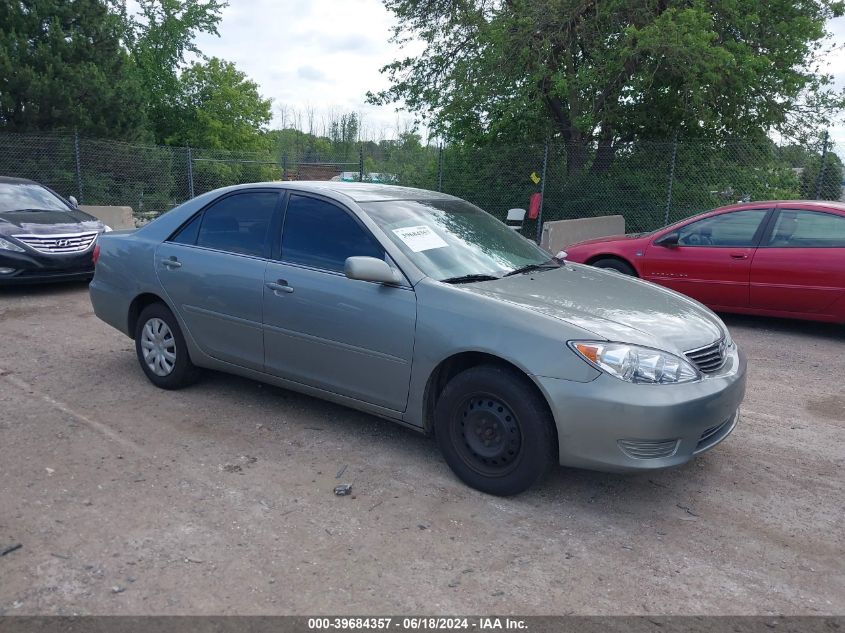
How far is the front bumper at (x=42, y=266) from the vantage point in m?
8.79

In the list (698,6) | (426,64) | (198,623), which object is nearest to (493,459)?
(198,623)

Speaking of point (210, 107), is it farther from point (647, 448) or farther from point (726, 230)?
point (647, 448)

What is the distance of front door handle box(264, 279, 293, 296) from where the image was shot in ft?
14.6

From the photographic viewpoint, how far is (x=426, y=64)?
17.5 meters

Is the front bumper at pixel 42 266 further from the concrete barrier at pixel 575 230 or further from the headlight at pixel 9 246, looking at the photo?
the concrete barrier at pixel 575 230

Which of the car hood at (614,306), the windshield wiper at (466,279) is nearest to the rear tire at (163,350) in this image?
the windshield wiper at (466,279)

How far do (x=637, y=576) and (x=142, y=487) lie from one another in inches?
101

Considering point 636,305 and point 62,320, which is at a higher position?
point 636,305

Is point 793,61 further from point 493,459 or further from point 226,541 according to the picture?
point 226,541

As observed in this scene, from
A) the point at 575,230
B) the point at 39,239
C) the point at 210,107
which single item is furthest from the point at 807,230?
the point at 210,107

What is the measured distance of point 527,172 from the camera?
15.7 m

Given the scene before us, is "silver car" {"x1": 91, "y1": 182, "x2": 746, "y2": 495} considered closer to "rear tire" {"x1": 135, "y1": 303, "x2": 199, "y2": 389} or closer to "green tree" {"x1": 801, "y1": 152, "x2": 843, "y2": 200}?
"rear tire" {"x1": 135, "y1": 303, "x2": 199, "y2": 389}

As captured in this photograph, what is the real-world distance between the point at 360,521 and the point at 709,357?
204 centimetres

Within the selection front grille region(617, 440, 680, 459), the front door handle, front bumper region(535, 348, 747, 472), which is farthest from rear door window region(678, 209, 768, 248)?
the front door handle
